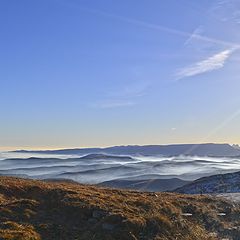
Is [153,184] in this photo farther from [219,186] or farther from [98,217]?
[98,217]

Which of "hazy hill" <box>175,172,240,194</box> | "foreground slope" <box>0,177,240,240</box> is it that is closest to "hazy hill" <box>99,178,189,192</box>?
"hazy hill" <box>175,172,240,194</box>

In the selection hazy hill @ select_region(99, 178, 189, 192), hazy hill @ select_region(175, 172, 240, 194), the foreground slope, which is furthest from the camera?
hazy hill @ select_region(99, 178, 189, 192)

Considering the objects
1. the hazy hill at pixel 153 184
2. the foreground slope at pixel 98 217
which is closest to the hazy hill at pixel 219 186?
the foreground slope at pixel 98 217

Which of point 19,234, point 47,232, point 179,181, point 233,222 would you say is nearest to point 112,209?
point 47,232

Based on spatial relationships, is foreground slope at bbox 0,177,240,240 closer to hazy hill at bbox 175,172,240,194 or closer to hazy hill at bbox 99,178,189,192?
hazy hill at bbox 175,172,240,194

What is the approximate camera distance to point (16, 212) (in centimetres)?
1905

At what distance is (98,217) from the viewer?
1959 centimetres

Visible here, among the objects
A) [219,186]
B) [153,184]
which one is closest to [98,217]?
[219,186]

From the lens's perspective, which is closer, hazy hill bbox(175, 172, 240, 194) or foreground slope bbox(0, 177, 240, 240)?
foreground slope bbox(0, 177, 240, 240)

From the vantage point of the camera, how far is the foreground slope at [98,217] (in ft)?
58.9

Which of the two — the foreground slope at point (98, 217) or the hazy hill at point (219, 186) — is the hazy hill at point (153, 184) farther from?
the foreground slope at point (98, 217)

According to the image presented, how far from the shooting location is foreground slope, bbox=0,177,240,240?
17953 mm

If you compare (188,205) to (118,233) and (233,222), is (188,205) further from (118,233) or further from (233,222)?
(118,233)

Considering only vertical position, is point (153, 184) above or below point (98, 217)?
below
